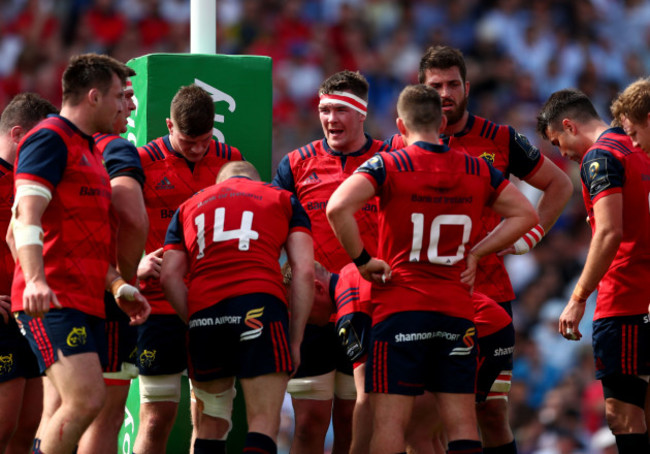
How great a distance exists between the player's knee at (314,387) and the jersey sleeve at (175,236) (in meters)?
1.35

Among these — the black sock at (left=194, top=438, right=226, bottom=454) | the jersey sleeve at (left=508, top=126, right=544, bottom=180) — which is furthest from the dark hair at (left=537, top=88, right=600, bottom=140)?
the black sock at (left=194, top=438, right=226, bottom=454)

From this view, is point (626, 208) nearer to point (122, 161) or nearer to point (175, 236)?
point (175, 236)

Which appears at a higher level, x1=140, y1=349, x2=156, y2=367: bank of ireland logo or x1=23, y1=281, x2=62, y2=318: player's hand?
x1=23, y1=281, x2=62, y2=318: player's hand

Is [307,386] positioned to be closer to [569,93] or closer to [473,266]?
[473,266]

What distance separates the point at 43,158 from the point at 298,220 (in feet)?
4.82

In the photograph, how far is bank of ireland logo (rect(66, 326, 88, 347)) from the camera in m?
4.97

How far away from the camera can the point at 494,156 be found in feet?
21.8

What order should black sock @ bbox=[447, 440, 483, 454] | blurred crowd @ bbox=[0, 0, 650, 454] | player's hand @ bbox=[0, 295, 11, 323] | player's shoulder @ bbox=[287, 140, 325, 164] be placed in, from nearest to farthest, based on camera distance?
black sock @ bbox=[447, 440, 483, 454]
player's hand @ bbox=[0, 295, 11, 323]
player's shoulder @ bbox=[287, 140, 325, 164]
blurred crowd @ bbox=[0, 0, 650, 454]

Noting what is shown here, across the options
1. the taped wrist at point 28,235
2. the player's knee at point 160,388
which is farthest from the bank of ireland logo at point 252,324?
the player's knee at point 160,388

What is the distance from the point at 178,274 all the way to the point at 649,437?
3236mm

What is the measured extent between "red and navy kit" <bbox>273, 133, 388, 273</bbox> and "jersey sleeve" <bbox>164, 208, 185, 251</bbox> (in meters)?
1.15

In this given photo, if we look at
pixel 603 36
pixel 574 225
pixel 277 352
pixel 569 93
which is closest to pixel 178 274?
pixel 277 352

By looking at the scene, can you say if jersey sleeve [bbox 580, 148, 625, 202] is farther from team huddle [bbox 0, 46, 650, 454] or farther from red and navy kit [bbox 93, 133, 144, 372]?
red and navy kit [bbox 93, 133, 144, 372]

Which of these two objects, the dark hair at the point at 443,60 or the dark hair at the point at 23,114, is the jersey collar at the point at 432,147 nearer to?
the dark hair at the point at 443,60
